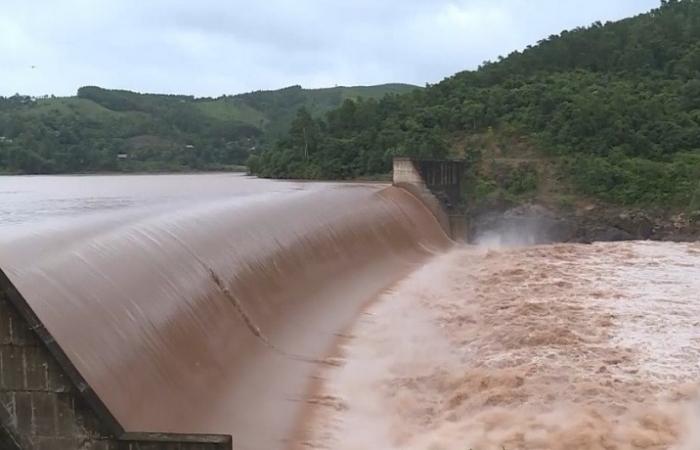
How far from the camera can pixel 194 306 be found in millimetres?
8375

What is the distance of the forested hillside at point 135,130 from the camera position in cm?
3850

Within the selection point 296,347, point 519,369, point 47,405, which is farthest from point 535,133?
point 47,405

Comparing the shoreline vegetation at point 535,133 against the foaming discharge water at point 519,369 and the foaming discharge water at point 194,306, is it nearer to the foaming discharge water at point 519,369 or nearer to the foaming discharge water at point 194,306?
the foaming discharge water at point 519,369

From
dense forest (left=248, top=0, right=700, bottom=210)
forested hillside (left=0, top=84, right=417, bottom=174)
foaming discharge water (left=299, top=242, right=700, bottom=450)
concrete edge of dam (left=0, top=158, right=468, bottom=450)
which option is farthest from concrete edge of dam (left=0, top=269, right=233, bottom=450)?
forested hillside (left=0, top=84, right=417, bottom=174)

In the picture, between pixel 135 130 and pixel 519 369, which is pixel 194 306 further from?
pixel 135 130

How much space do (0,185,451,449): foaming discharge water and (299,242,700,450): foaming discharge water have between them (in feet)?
2.01

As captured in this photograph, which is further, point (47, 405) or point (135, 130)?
point (135, 130)

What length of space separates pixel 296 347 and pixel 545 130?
22597 millimetres

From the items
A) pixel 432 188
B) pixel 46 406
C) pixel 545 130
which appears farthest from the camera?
pixel 545 130

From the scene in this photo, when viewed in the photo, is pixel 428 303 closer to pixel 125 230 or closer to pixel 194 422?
pixel 125 230

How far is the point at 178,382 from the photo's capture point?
707 cm

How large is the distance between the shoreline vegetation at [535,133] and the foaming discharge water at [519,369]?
13.0m

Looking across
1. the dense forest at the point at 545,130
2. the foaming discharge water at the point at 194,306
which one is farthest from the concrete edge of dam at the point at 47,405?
the dense forest at the point at 545,130

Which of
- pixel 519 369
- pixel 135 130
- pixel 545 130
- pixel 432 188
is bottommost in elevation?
pixel 519 369
